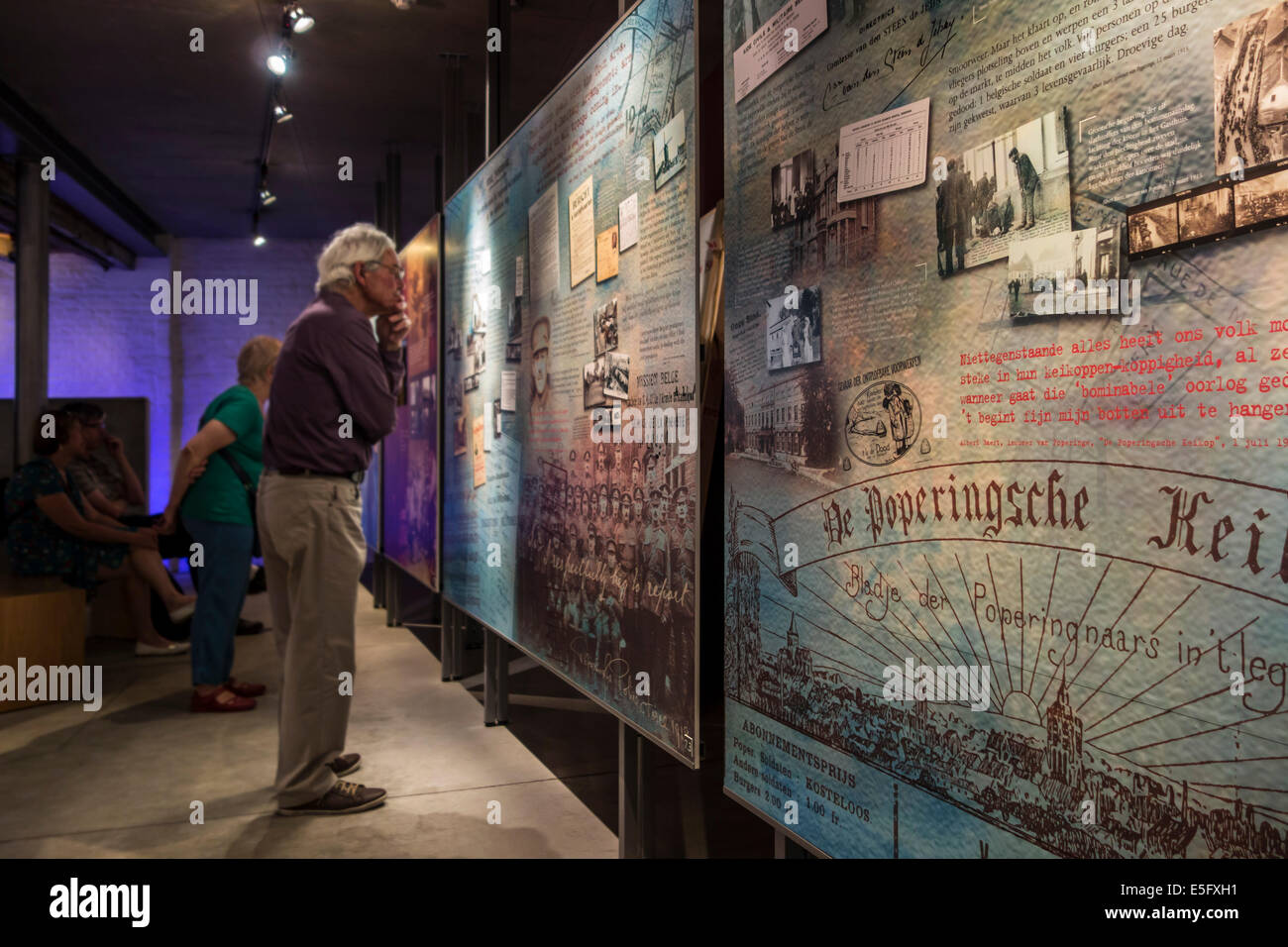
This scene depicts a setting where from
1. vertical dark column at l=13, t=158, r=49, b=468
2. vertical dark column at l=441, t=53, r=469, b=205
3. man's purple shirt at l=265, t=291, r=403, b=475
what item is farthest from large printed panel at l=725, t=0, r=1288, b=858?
vertical dark column at l=13, t=158, r=49, b=468

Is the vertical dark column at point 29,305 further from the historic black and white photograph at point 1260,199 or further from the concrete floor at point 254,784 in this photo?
the historic black and white photograph at point 1260,199

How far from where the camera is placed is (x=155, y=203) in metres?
9.56

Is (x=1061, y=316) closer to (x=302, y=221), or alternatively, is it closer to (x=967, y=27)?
(x=967, y=27)

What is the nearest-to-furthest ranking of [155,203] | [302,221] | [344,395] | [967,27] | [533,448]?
[967,27] → [344,395] → [533,448] → [155,203] → [302,221]

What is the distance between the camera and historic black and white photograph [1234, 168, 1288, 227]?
2.99 feet

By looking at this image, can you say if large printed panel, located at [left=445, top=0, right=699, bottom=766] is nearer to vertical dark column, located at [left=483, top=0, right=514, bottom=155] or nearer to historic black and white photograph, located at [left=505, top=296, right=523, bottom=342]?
historic black and white photograph, located at [left=505, top=296, right=523, bottom=342]

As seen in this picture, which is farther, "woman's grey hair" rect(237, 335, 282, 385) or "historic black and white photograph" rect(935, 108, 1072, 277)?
Answer: "woman's grey hair" rect(237, 335, 282, 385)

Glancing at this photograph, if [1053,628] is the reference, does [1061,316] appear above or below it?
above

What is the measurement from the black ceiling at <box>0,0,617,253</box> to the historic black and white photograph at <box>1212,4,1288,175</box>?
3902mm

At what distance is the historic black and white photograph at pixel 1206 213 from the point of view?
3.14ft

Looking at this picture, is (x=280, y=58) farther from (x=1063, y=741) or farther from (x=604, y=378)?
(x=1063, y=741)

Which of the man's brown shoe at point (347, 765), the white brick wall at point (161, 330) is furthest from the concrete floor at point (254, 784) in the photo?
the white brick wall at point (161, 330)

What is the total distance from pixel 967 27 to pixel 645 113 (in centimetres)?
108

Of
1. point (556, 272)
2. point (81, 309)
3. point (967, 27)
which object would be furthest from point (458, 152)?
point (81, 309)
